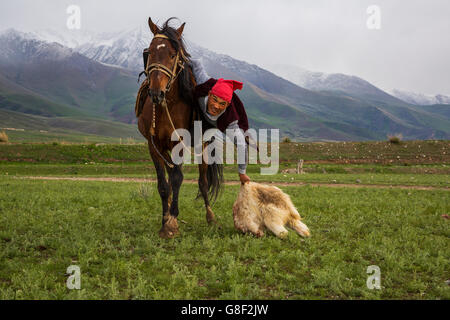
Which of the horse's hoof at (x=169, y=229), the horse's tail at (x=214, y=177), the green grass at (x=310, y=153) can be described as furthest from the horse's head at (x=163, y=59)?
the green grass at (x=310, y=153)

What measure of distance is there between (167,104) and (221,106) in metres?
1.07

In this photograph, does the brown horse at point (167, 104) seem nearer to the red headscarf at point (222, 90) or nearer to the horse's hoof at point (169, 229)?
the horse's hoof at point (169, 229)

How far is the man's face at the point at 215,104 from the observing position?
6773 mm

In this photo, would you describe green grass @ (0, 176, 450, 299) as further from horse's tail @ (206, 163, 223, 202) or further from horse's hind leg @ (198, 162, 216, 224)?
horse's tail @ (206, 163, 223, 202)

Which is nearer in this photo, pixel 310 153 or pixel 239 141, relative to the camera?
pixel 239 141

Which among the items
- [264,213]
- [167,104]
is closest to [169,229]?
[264,213]

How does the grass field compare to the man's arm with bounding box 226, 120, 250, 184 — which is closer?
the grass field

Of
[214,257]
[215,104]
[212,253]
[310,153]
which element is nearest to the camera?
[214,257]

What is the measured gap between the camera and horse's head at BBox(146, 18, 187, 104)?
5.96 metres

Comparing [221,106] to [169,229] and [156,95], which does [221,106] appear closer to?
[156,95]

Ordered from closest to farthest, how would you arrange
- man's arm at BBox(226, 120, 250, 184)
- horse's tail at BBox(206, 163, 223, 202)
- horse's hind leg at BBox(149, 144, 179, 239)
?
1. horse's hind leg at BBox(149, 144, 179, 239)
2. man's arm at BBox(226, 120, 250, 184)
3. horse's tail at BBox(206, 163, 223, 202)

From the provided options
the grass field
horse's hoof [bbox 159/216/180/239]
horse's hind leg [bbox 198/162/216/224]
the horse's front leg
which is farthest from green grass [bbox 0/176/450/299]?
the horse's front leg

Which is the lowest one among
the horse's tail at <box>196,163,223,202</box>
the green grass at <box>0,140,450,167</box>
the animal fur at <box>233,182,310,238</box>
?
the green grass at <box>0,140,450,167</box>

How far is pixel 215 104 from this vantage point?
22.3ft
